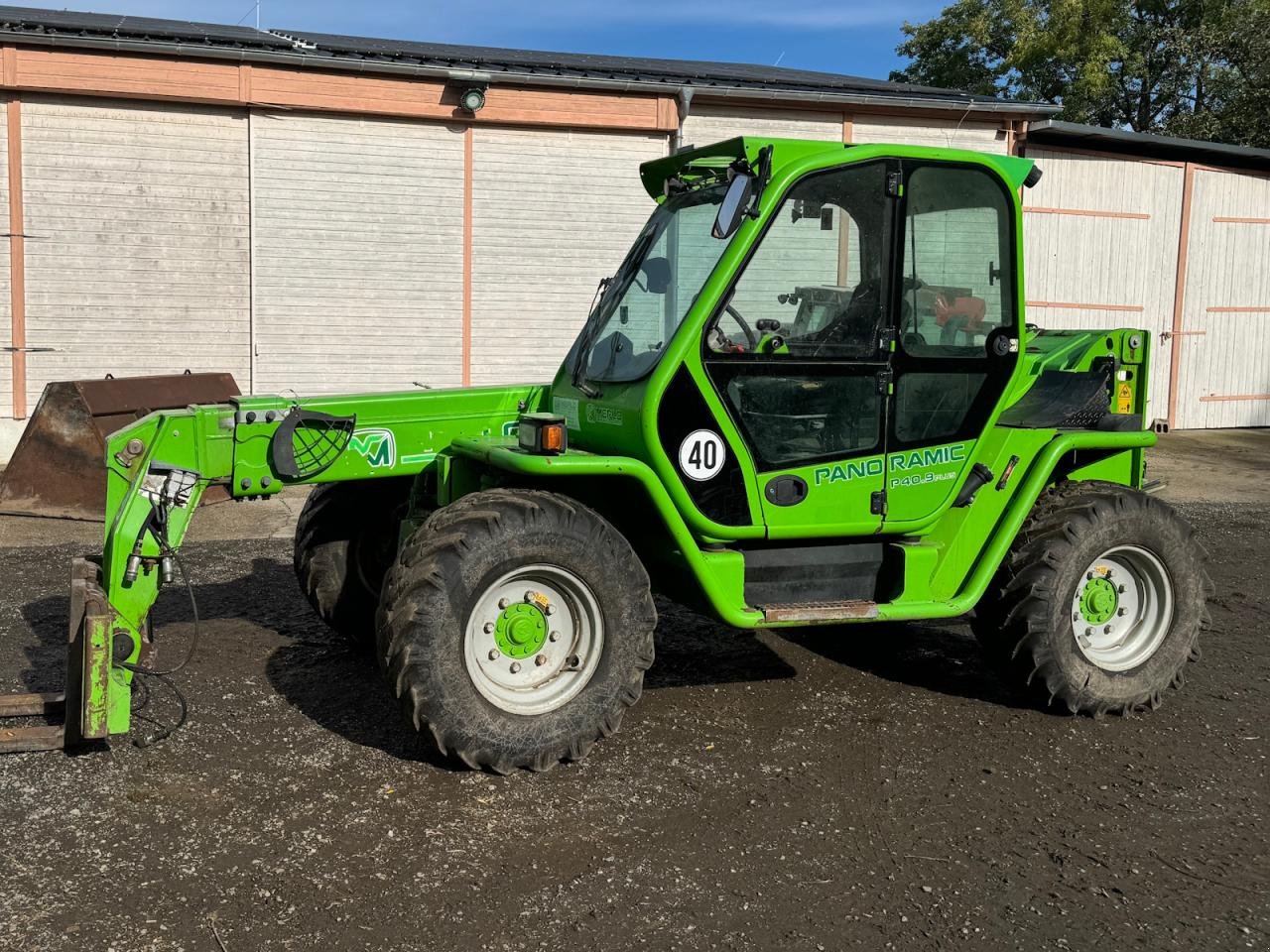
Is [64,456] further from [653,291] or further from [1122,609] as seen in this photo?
[1122,609]

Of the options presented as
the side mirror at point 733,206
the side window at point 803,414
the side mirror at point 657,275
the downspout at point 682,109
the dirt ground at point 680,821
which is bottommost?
the dirt ground at point 680,821

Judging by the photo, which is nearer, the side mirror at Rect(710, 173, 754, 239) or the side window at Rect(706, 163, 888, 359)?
the side mirror at Rect(710, 173, 754, 239)

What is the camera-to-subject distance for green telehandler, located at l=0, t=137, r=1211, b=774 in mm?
4734

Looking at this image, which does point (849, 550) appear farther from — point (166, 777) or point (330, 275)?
point (330, 275)

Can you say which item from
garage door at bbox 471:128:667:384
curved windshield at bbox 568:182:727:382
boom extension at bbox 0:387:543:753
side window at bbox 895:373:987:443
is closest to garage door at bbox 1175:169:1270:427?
garage door at bbox 471:128:667:384

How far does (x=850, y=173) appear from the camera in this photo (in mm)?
5211

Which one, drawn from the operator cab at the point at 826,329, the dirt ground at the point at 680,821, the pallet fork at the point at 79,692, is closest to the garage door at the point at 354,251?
the dirt ground at the point at 680,821

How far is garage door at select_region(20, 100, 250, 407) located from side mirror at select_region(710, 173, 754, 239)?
920 cm

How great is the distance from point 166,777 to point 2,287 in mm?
9306

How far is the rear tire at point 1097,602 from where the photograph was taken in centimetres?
552

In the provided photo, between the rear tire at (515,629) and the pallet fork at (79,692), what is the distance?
100cm

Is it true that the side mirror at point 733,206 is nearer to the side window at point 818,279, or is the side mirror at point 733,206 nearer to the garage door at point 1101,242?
the side window at point 818,279

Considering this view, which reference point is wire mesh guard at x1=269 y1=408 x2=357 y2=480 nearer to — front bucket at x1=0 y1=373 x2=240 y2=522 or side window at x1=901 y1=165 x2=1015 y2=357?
side window at x1=901 y1=165 x2=1015 y2=357

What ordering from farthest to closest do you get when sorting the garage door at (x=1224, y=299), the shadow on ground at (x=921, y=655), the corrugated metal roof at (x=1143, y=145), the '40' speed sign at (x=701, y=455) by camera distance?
the garage door at (x=1224, y=299)
the corrugated metal roof at (x=1143, y=145)
the shadow on ground at (x=921, y=655)
the '40' speed sign at (x=701, y=455)
